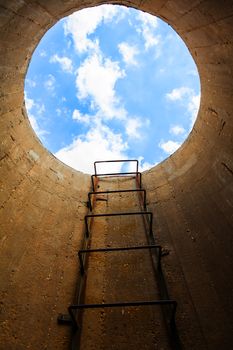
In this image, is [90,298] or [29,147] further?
[29,147]

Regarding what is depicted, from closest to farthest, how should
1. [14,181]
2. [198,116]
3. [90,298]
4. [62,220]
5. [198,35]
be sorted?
[90,298] < [198,35] < [14,181] < [62,220] < [198,116]

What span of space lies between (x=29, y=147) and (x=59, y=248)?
2.09m

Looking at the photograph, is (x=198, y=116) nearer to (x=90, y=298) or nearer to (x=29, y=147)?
(x=29, y=147)

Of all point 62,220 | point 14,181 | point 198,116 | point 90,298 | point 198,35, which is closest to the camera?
point 90,298

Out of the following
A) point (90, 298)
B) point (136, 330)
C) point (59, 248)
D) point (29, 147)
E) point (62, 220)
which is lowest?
point (136, 330)

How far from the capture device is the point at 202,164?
5.16m

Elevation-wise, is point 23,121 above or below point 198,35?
above

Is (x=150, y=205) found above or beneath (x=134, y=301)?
above

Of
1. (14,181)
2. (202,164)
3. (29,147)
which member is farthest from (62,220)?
(202,164)

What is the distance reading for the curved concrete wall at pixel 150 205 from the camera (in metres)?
3.11

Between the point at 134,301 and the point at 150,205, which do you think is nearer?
the point at 134,301

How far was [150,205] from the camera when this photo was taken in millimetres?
5617

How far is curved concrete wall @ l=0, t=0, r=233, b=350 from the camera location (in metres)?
3.11

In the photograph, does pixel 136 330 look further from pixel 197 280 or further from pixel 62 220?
pixel 62 220
